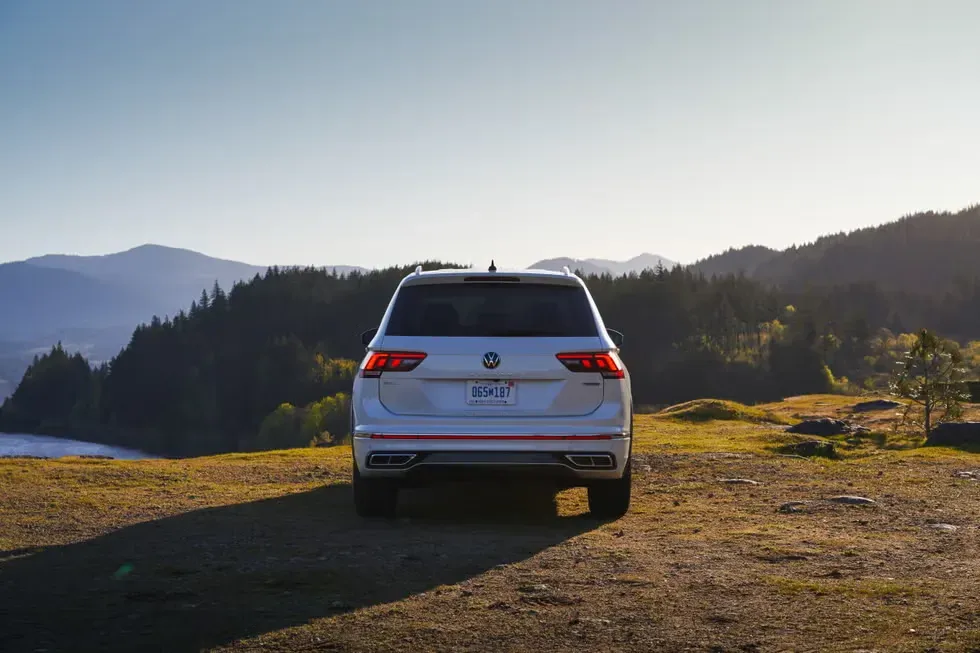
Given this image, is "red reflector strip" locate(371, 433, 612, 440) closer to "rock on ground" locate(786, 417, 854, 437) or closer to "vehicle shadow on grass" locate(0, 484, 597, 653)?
"vehicle shadow on grass" locate(0, 484, 597, 653)

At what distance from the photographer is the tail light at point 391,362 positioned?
27.1 ft

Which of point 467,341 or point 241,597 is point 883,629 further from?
point 467,341

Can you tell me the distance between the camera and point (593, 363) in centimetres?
832

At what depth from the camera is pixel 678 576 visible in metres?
6.42

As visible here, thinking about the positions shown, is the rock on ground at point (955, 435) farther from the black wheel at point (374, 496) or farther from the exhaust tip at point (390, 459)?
the exhaust tip at point (390, 459)

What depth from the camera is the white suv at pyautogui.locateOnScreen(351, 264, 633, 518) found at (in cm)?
813

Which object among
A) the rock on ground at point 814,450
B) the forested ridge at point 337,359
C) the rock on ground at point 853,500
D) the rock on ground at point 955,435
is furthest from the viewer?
the forested ridge at point 337,359

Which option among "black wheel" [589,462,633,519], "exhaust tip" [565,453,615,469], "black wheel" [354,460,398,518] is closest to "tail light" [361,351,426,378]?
"black wheel" [354,460,398,518]

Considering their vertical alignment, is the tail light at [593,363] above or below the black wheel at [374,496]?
above

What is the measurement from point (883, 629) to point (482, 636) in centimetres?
208

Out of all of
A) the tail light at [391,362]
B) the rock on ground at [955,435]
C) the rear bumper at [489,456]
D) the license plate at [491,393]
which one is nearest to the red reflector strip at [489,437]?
the rear bumper at [489,456]

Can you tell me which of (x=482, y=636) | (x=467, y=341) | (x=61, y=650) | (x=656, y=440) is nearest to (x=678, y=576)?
(x=482, y=636)

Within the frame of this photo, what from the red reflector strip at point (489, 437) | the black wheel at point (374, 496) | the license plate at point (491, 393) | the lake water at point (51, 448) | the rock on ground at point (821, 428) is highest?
the license plate at point (491, 393)

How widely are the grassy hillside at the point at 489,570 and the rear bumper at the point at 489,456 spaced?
0.55 m
